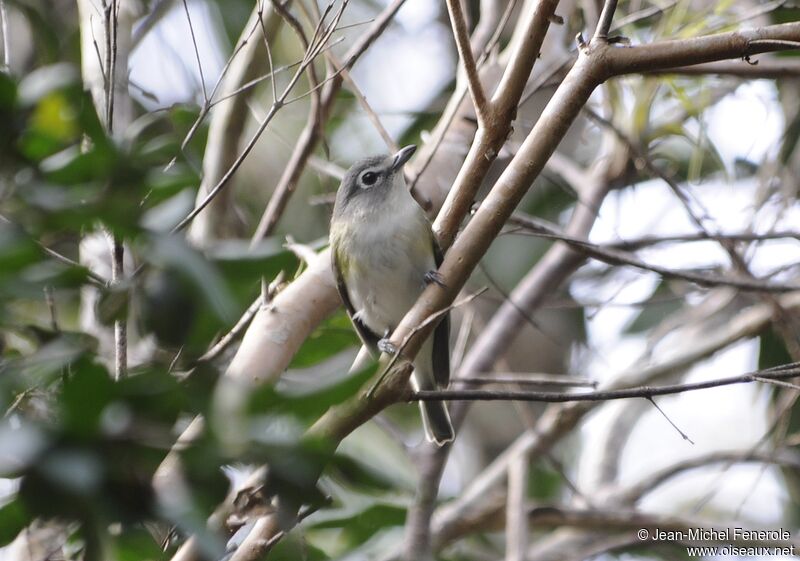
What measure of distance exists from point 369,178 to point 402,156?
34 cm

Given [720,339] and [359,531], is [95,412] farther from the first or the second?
[720,339]

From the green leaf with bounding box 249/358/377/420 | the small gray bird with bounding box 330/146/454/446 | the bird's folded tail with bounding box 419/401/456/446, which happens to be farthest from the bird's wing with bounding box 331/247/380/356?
the green leaf with bounding box 249/358/377/420

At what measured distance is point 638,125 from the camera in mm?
4367

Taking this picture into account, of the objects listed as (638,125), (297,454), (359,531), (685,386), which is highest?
(638,125)

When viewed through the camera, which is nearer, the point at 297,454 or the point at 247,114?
the point at 297,454

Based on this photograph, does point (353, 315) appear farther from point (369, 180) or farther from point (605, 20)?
point (605, 20)

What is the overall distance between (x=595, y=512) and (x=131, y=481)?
397cm

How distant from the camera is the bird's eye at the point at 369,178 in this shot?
4297 mm

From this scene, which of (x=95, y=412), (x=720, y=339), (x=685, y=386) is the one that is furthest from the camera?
(x=720, y=339)

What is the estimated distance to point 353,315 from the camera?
403cm

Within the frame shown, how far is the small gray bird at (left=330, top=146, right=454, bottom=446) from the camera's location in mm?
3975

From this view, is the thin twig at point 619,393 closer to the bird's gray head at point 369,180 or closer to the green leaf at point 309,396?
the green leaf at point 309,396

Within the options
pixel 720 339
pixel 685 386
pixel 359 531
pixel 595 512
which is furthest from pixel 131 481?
pixel 720 339

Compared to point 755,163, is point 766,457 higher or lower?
lower
